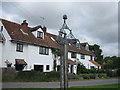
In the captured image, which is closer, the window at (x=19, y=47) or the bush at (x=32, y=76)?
the bush at (x=32, y=76)

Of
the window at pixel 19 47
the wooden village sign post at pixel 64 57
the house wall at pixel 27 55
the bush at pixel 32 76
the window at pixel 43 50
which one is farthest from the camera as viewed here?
the window at pixel 43 50

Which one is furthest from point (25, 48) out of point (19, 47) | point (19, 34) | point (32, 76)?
point (32, 76)

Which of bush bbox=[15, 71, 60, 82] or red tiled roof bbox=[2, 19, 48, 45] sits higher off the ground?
red tiled roof bbox=[2, 19, 48, 45]

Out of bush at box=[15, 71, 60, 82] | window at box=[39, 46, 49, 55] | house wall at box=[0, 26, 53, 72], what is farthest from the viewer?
window at box=[39, 46, 49, 55]

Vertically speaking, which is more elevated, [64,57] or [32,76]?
[64,57]

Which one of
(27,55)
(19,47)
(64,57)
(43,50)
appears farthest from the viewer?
(43,50)

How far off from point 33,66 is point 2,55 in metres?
4.98

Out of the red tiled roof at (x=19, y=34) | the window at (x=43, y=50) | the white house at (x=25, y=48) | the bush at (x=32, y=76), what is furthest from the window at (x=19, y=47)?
the bush at (x=32, y=76)

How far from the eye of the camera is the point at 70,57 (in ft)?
103

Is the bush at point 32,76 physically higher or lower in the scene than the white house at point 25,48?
lower

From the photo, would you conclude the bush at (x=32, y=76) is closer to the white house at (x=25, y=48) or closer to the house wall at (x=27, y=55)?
the white house at (x=25, y=48)

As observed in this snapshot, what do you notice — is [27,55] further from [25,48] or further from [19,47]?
[19,47]

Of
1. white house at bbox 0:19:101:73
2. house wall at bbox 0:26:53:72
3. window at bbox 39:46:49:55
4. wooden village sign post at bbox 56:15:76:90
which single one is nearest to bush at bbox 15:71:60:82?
white house at bbox 0:19:101:73

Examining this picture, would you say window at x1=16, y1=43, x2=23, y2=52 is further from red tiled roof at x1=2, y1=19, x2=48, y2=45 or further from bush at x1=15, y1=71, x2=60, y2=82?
bush at x1=15, y1=71, x2=60, y2=82
